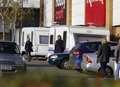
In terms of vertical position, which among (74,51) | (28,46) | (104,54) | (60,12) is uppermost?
(60,12)

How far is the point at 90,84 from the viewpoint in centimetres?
372

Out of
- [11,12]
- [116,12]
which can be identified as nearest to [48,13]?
[11,12]

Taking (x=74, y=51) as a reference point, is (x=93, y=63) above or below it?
below

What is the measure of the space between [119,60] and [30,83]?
46.0 ft

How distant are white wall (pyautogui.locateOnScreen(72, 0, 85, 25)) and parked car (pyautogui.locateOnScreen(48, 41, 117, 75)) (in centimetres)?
1280

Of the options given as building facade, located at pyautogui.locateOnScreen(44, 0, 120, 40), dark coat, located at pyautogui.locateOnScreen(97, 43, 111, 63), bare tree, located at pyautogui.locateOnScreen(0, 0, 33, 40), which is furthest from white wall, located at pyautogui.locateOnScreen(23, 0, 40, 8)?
dark coat, located at pyautogui.locateOnScreen(97, 43, 111, 63)

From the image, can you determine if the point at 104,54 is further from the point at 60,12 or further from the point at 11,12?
the point at 11,12

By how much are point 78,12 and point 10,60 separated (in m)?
25.4

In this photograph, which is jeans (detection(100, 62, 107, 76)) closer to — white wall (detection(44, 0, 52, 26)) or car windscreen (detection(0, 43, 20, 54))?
car windscreen (detection(0, 43, 20, 54))

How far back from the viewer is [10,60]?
16.1m

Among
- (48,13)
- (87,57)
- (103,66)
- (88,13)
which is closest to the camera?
(103,66)

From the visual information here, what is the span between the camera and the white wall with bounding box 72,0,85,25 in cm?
3956

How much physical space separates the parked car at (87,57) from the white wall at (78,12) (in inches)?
504

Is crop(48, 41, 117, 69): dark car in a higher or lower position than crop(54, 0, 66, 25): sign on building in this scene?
lower
